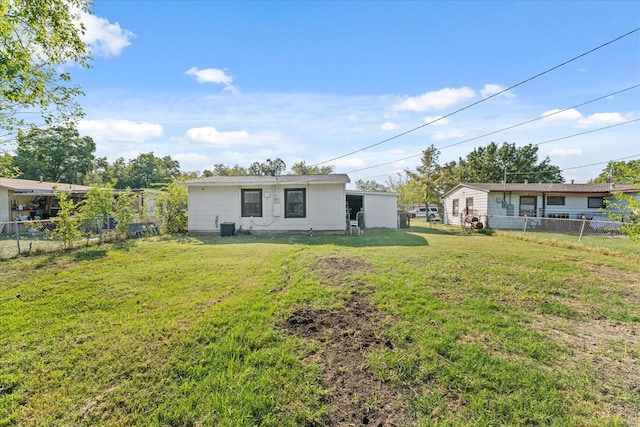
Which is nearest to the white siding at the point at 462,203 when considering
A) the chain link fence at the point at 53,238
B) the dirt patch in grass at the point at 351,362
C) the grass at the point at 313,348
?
the grass at the point at 313,348

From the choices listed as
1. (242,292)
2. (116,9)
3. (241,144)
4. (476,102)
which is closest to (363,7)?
(476,102)

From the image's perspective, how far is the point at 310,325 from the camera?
341cm

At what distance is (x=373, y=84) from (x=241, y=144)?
13061mm

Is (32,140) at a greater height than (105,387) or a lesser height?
greater

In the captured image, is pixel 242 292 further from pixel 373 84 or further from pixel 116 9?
pixel 373 84

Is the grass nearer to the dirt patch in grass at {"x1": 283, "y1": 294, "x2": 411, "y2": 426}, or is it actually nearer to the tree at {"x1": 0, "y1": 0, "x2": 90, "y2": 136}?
the dirt patch in grass at {"x1": 283, "y1": 294, "x2": 411, "y2": 426}

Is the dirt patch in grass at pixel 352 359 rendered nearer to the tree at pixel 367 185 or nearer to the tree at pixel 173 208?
the tree at pixel 173 208

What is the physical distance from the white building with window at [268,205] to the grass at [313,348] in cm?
646

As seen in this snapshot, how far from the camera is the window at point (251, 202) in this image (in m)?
12.2

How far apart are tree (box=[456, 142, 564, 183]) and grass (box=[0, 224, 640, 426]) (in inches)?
1169

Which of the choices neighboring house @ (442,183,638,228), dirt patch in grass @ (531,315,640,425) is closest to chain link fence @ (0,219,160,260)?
dirt patch in grass @ (531,315,640,425)

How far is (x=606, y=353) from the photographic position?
2.91m

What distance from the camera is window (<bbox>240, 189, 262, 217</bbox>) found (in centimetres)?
1218

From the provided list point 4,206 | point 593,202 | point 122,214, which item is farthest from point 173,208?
point 593,202
